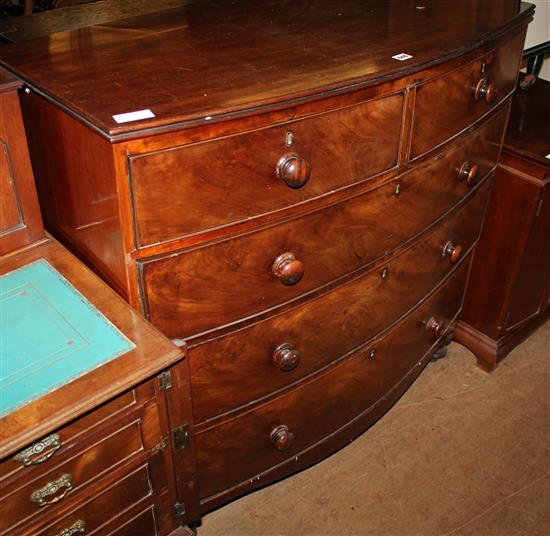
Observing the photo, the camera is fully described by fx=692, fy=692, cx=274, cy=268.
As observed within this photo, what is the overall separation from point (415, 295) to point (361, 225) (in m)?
0.41

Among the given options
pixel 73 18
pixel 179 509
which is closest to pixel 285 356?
pixel 179 509

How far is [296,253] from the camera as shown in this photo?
137cm

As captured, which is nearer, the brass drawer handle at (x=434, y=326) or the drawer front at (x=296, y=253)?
the drawer front at (x=296, y=253)

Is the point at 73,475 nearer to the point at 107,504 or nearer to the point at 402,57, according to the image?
the point at 107,504

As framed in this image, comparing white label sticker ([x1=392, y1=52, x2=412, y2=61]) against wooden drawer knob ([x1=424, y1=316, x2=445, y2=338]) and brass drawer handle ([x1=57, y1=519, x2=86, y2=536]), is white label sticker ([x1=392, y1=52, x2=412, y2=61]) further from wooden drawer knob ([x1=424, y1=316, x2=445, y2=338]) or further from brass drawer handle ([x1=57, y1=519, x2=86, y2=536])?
brass drawer handle ([x1=57, y1=519, x2=86, y2=536])

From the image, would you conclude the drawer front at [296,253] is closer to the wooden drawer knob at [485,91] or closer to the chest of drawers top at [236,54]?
the wooden drawer knob at [485,91]

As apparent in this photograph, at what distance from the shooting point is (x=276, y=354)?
57.2 inches

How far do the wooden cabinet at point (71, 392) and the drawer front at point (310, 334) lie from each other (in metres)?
Result: 0.11

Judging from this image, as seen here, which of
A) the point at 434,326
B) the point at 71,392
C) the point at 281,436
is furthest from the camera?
the point at 434,326

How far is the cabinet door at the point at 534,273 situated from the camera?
80.4 inches

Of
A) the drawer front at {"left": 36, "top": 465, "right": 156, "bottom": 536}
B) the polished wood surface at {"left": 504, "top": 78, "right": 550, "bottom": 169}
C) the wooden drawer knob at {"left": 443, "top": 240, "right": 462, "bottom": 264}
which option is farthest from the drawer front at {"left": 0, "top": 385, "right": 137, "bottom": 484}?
the polished wood surface at {"left": 504, "top": 78, "right": 550, "bottom": 169}

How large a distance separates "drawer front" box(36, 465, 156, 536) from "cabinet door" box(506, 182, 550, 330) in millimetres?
1352

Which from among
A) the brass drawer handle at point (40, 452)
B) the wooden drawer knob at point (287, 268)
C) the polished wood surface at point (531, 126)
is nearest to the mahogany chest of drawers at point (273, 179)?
the wooden drawer knob at point (287, 268)

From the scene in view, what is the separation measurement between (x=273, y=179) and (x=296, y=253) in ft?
0.63
